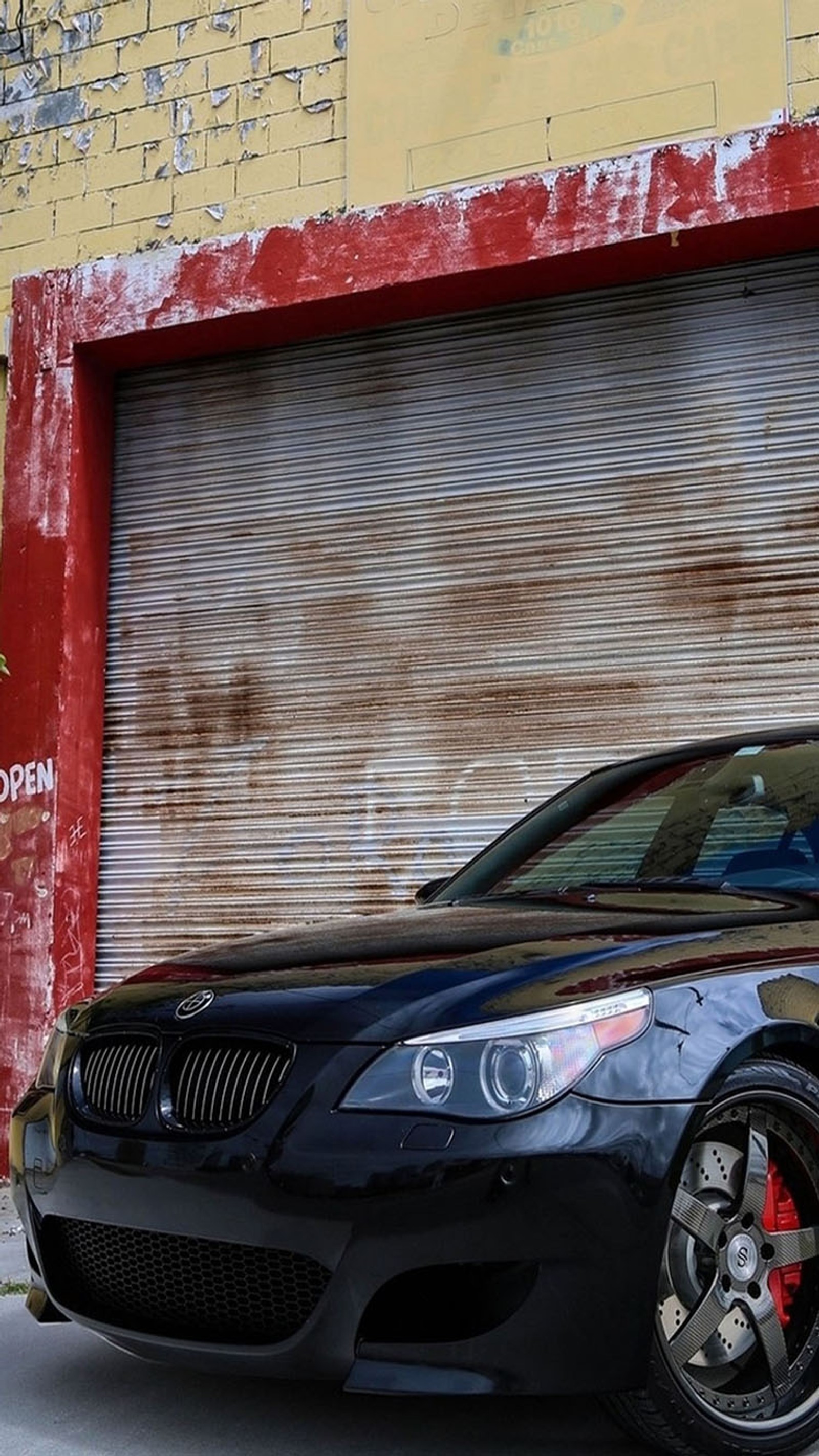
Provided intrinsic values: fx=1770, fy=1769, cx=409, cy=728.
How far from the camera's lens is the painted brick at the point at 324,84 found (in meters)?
8.21

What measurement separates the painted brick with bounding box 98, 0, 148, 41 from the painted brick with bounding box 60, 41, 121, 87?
56 millimetres

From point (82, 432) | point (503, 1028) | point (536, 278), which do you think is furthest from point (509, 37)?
point (503, 1028)

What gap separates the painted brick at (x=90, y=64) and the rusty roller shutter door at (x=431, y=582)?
1.53 meters

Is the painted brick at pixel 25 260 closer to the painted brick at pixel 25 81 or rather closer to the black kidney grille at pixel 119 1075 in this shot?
the painted brick at pixel 25 81

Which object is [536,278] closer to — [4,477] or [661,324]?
[661,324]

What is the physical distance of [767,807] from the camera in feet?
14.1

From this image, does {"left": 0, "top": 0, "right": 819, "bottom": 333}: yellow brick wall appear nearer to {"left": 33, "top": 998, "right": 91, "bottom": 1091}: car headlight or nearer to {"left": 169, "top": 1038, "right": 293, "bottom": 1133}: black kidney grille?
{"left": 33, "top": 998, "right": 91, "bottom": 1091}: car headlight

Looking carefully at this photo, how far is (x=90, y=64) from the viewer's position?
8.95 meters

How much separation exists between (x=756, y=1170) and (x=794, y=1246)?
18 cm

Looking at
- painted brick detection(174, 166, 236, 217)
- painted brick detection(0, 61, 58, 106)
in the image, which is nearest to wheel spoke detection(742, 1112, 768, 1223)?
painted brick detection(174, 166, 236, 217)

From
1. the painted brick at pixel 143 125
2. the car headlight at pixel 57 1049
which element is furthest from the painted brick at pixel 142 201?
the car headlight at pixel 57 1049

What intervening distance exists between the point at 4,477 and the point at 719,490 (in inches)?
138

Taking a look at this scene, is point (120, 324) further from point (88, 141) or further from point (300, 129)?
point (300, 129)

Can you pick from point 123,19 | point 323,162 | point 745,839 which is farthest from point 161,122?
point 745,839
